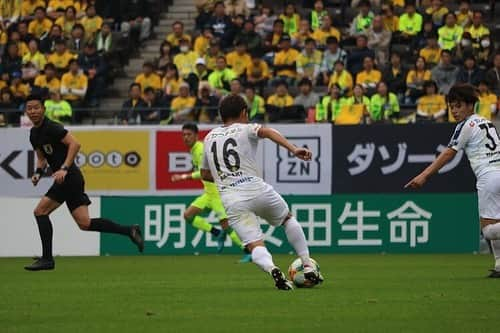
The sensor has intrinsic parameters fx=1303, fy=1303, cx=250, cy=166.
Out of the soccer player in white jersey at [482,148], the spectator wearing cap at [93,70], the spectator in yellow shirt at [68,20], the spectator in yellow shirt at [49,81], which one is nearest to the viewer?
the soccer player in white jersey at [482,148]

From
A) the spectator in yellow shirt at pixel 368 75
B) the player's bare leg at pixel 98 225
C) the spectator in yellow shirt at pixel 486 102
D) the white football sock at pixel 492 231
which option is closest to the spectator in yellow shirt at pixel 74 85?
the spectator in yellow shirt at pixel 368 75

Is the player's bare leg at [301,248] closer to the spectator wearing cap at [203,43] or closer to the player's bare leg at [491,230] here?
the player's bare leg at [491,230]

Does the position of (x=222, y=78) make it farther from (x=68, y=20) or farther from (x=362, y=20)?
(x=68, y=20)

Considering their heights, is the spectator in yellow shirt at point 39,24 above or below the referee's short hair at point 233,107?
above

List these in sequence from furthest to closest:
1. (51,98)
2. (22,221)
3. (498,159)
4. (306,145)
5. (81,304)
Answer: (51,98) < (306,145) < (22,221) < (498,159) < (81,304)

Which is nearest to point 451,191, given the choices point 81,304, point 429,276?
point 429,276

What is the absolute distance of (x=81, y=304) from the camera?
39.1 ft

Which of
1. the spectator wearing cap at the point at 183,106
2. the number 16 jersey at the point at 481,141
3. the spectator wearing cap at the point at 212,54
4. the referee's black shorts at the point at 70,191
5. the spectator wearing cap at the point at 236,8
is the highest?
the spectator wearing cap at the point at 236,8

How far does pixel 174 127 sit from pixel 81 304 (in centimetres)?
1460

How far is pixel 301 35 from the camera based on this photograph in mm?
28578

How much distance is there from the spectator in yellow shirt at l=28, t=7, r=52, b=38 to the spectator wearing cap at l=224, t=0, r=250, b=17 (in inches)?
175

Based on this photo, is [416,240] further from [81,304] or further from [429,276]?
[81,304]

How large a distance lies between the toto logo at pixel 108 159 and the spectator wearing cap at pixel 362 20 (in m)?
5.71

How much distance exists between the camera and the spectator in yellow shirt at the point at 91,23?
30.7 meters
